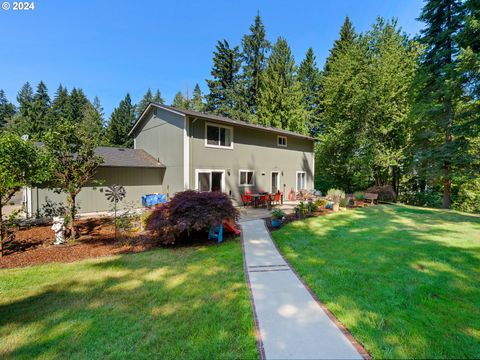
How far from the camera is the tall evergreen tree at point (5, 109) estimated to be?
158ft

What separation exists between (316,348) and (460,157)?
15.7m

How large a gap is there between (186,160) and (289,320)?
10.0 m

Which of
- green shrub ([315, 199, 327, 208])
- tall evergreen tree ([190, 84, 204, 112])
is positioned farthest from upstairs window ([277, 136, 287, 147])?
tall evergreen tree ([190, 84, 204, 112])

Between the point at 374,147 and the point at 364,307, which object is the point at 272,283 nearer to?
the point at 364,307

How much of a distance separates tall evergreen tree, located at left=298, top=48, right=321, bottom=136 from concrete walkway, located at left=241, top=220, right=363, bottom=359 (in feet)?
88.0

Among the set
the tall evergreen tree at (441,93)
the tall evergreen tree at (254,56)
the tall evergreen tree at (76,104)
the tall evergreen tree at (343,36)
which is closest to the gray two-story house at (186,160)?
the tall evergreen tree at (441,93)

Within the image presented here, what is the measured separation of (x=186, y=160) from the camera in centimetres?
1199

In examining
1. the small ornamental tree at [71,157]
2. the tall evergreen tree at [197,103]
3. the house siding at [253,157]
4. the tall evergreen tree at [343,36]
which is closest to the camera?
the small ornamental tree at [71,157]

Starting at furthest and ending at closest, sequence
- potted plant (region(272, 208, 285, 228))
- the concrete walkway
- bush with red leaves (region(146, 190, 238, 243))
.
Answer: potted plant (region(272, 208, 285, 228)), bush with red leaves (region(146, 190, 238, 243)), the concrete walkway

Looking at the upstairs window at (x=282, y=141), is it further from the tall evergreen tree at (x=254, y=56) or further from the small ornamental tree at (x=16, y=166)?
the tall evergreen tree at (x=254, y=56)

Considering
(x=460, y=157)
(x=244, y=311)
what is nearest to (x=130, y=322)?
(x=244, y=311)

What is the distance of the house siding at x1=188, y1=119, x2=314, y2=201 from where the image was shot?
12.4m

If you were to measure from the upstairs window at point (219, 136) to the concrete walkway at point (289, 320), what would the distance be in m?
9.03

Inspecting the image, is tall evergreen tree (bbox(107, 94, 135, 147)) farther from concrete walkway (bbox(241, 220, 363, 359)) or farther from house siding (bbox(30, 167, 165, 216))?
concrete walkway (bbox(241, 220, 363, 359))
